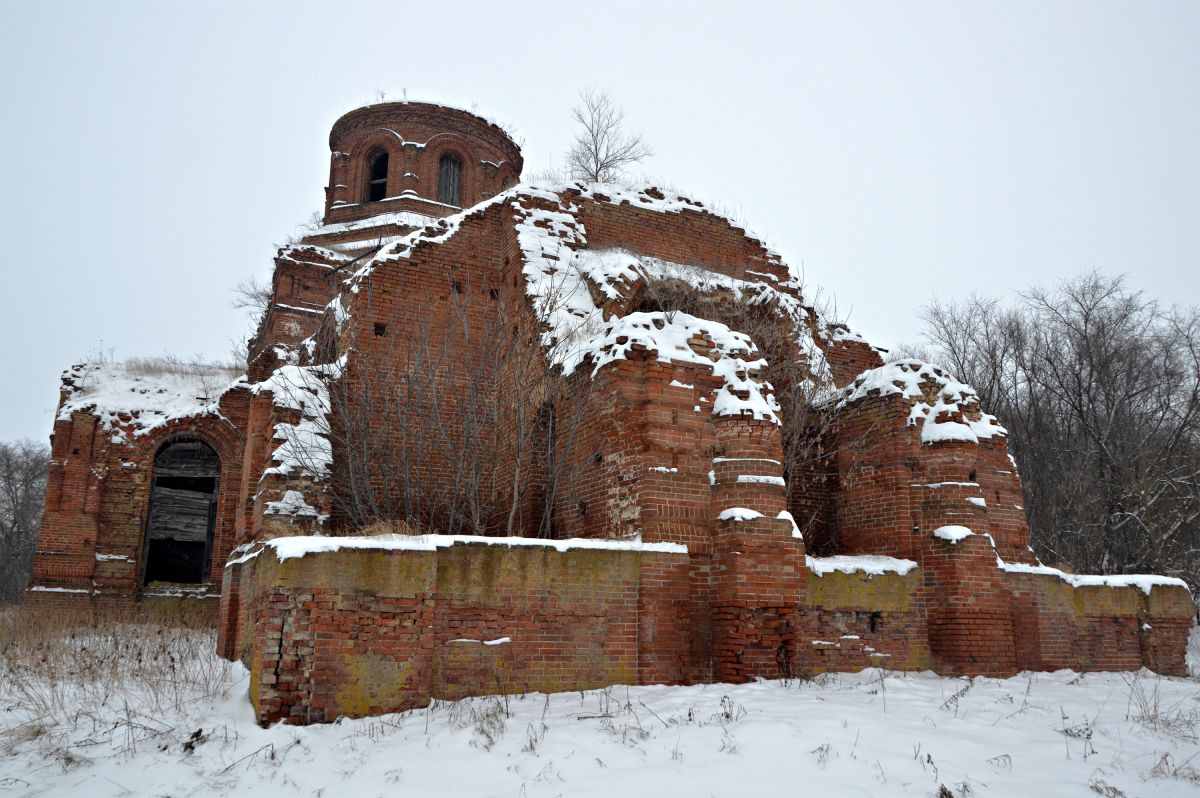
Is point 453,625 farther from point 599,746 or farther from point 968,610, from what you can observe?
point 968,610

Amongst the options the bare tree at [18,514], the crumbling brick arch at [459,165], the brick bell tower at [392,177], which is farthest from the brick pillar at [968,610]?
the bare tree at [18,514]

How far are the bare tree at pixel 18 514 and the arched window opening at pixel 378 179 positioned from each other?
1877cm

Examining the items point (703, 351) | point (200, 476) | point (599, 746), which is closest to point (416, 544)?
point (599, 746)

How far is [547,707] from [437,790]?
1588 millimetres

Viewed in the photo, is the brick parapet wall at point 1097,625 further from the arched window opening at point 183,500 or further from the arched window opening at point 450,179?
the arched window opening at point 450,179

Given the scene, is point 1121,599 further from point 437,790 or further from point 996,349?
point 996,349

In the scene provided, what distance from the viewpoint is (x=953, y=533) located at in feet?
31.5

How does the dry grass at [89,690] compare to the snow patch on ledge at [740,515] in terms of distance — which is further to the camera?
the snow patch on ledge at [740,515]

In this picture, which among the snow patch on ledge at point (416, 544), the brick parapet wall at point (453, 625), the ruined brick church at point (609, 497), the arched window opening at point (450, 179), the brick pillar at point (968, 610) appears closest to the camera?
the brick parapet wall at point (453, 625)

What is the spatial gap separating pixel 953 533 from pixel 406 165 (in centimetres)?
1764

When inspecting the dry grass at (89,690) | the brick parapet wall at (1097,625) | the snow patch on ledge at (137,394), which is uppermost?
the snow patch on ledge at (137,394)

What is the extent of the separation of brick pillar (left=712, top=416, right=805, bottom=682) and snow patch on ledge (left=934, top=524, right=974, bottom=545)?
2.47 m

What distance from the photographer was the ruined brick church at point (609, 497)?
682 centimetres

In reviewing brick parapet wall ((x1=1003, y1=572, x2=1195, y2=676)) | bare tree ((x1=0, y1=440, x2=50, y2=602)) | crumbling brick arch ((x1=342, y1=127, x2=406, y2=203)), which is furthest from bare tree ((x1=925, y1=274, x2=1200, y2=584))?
bare tree ((x1=0, y1=440, x2=50, y2=602))
